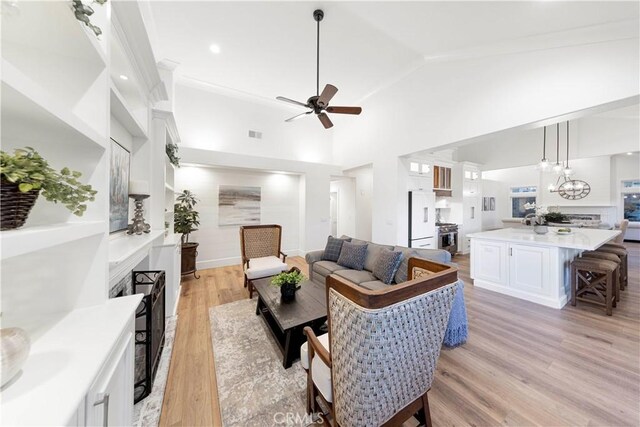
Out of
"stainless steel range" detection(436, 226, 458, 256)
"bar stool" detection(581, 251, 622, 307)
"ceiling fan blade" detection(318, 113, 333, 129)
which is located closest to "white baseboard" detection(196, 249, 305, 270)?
"ceiling fan blade" detection(318, 113, 333, 129)

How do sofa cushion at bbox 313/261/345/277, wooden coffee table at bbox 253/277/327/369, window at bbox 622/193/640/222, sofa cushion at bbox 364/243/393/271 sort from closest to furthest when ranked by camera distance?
Answer: 1. wooden coffee table at bbox 253/277/327/369
2. sofa cushion at bbox 364/243/393/271
3. sofa cushion at bbox 313/261/345/277
4. window at bbox 622/193/640/222

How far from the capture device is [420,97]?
428 centimetres

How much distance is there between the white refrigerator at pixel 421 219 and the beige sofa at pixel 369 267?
1.85 m

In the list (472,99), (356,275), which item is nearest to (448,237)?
(472,99)

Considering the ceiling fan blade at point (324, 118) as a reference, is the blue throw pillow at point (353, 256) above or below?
below

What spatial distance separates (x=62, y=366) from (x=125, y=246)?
110cm

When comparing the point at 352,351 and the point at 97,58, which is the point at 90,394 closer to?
the point at 352,351

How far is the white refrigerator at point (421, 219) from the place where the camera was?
16.3 ft

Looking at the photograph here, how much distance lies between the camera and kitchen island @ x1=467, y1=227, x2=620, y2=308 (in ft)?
10.1

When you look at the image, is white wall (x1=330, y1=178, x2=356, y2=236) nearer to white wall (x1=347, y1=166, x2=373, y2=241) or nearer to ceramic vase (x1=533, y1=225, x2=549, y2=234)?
white wall (x1=347, y1=166, x2=373, y2=241)

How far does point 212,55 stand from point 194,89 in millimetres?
1376

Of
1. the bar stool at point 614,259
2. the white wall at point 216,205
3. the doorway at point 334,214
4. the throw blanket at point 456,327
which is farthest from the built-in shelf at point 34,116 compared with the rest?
the doorway at point 334,214

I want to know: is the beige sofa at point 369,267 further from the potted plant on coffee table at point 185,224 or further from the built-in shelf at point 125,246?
the potted plant on coffee table at point 185,224
